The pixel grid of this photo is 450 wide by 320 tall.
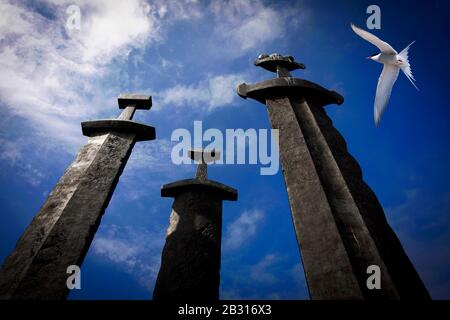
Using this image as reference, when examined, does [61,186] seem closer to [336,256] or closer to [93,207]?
[93,207]

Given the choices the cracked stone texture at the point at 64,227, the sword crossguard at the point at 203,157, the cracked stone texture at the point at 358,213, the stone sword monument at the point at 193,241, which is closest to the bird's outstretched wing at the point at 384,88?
the cracked stone texture at the point at 358,213

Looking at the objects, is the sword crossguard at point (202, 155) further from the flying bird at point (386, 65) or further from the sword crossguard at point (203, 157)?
the flying bird at point (386, 65)

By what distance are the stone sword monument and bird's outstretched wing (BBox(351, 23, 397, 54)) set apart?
4082 millimetres

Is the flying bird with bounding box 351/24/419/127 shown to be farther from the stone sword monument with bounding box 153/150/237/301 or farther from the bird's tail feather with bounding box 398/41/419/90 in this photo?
the stone sword monument with bounding box 153/150/237/301

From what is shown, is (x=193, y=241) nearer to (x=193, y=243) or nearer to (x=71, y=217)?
(x=193, y=243)

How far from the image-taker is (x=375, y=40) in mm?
5074

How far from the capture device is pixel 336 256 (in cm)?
237

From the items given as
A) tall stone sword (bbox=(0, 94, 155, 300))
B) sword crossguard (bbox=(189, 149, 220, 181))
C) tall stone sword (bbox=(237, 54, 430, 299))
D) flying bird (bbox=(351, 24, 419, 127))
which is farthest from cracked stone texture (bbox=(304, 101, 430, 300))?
sword crossguard (bbox=(189, 149, 220, 181))

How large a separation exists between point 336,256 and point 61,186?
11.4 ft

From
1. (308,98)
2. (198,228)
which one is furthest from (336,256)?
(198,228)

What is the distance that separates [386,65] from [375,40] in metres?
0.67

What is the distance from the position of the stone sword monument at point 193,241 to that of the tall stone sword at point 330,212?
252cm

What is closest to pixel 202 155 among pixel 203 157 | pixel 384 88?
pixel 203 157

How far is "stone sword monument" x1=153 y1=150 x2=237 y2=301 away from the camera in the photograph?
14.8 feet
